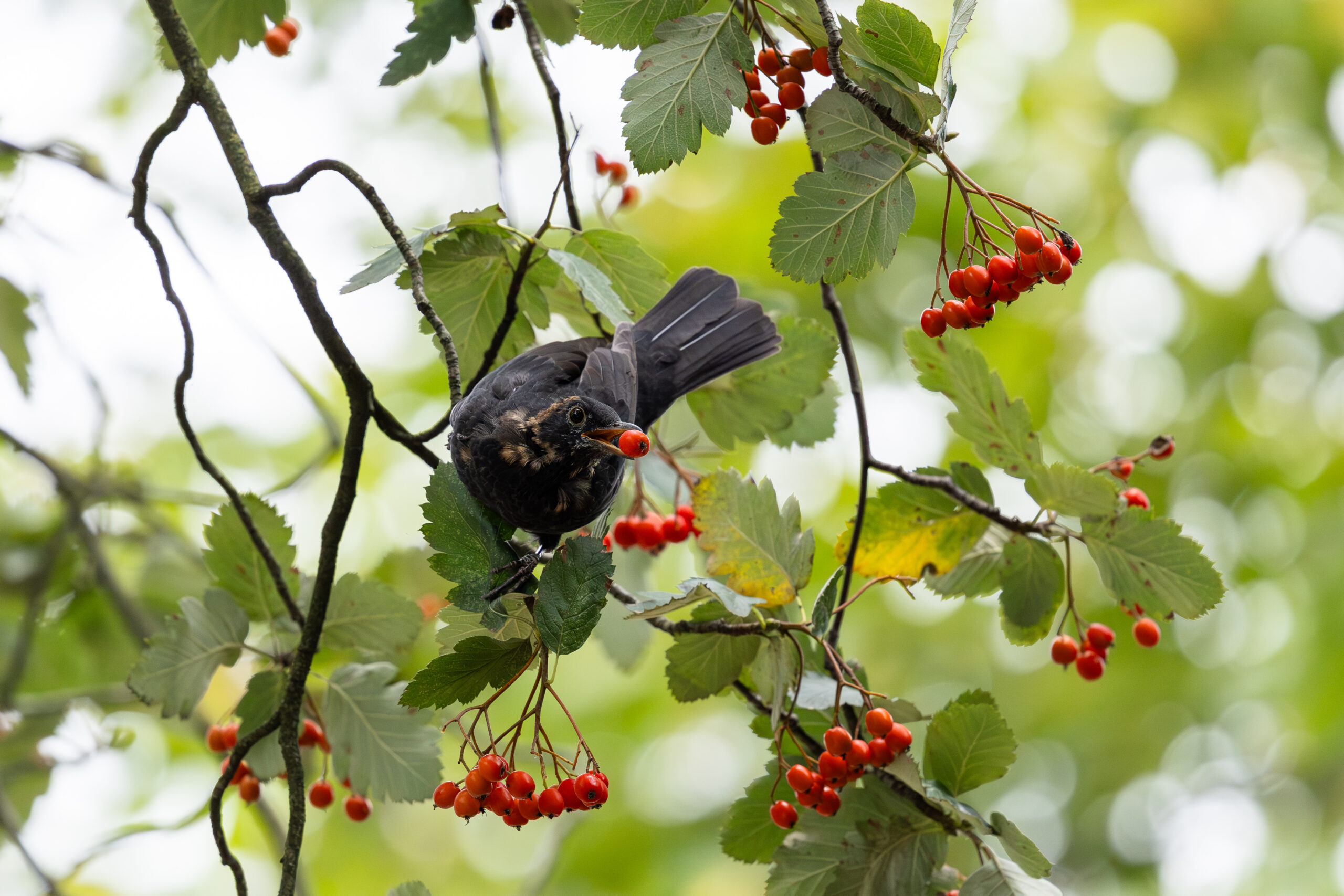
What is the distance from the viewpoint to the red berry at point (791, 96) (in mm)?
1762

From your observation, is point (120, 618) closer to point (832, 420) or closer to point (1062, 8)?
point (832, 420)

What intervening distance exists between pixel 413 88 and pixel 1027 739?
704cm

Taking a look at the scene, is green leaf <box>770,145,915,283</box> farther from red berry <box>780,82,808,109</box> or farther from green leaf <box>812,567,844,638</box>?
green leaf <box>812,567,844,638</box>

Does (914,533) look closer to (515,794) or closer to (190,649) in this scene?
(515,794)

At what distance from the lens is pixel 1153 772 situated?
25.4 feet

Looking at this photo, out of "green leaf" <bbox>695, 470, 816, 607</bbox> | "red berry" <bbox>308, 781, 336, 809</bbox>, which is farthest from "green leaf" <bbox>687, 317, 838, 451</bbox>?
"red berry" <bbox>308, 781, 336, 809</bbox>

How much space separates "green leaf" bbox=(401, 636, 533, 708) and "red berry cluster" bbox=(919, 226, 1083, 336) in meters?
0.91

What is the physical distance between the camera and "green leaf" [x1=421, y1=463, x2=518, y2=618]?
1.54 m

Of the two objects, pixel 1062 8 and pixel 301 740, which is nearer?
pixel 301 740

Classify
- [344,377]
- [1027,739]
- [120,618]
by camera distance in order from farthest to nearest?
[1027,739], [120,618], [344,377]

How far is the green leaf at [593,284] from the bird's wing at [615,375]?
1.29ft

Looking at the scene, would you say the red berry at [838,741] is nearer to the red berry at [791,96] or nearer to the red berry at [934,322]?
the red berry at [934,322]

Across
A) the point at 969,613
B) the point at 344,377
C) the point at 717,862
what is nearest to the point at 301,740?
the point at 344,377

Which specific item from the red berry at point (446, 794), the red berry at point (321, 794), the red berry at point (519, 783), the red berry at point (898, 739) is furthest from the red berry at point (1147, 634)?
the red berry at point (321, 794)
